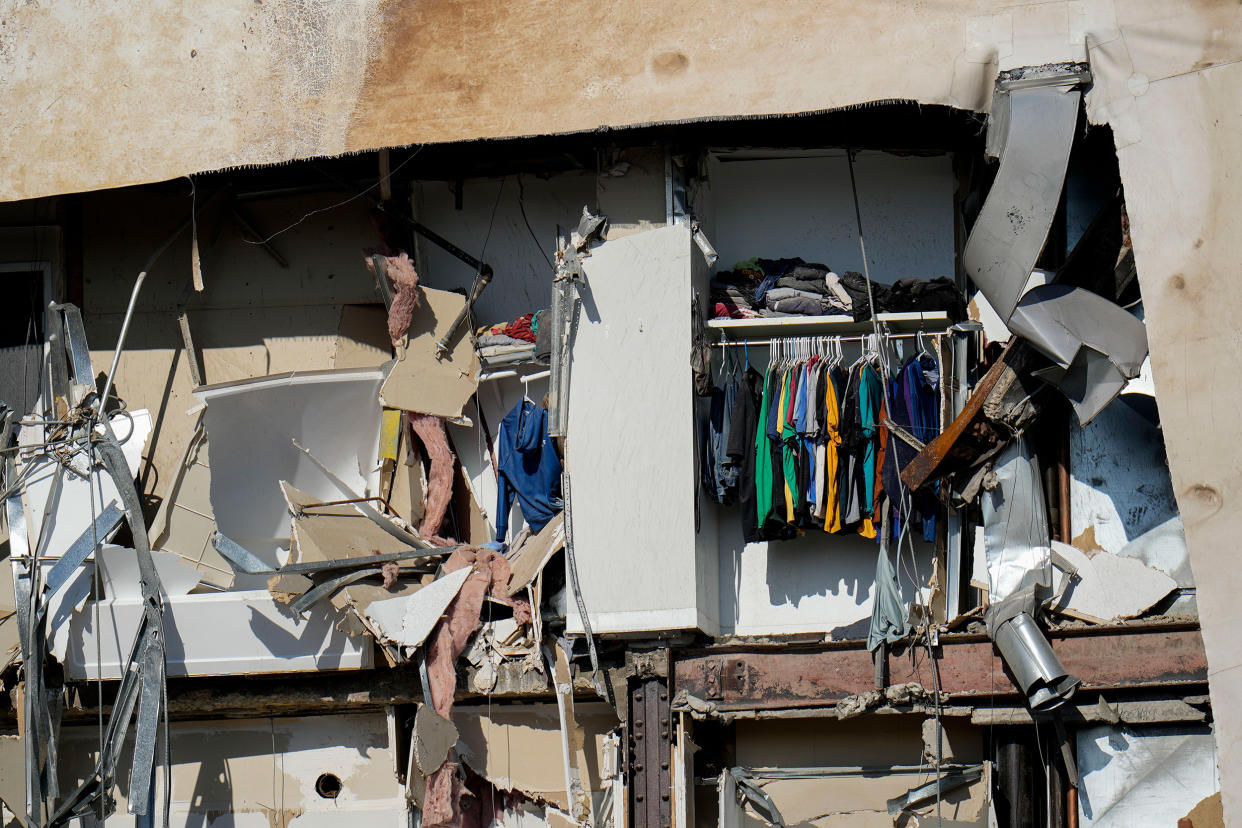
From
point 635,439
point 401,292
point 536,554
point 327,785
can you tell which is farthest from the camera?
point 327,785

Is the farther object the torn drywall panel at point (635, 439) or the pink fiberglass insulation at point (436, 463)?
the pink fiberglass insulation at point (436, 463)

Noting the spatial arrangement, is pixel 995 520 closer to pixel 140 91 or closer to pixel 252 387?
pixel 252 387

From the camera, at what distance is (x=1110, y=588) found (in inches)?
333

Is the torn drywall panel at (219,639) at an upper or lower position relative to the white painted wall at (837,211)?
lower

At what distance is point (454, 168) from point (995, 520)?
162 inches

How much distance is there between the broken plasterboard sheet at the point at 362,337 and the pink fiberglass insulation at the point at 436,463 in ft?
2.81

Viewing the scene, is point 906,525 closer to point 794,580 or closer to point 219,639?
point 794,580

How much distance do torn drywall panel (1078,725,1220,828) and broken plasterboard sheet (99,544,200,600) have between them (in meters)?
5.35

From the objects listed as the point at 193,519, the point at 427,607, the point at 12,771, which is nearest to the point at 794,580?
the point at 427,607

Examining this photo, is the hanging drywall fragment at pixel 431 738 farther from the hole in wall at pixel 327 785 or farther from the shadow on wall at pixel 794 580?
the shadow on wall at pixel 794 580

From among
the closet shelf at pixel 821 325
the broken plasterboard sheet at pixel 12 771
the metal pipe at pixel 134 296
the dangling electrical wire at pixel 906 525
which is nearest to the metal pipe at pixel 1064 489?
the dangling electrical wire at pixel 906 525

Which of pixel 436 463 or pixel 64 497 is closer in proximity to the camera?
pixel 436 463

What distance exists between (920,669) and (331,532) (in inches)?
137

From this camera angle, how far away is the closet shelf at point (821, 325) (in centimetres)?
915
